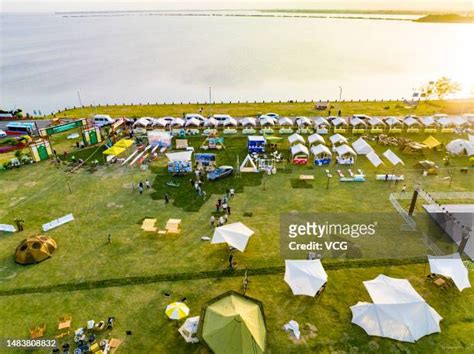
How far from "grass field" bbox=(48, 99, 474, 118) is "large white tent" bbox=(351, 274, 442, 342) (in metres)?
40.4

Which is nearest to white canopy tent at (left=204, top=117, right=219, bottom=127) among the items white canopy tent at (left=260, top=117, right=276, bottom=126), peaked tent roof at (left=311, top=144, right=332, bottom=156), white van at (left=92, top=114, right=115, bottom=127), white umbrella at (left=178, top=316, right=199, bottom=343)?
white canopy tent at (left=260, top=117, right=276, bottom=126)

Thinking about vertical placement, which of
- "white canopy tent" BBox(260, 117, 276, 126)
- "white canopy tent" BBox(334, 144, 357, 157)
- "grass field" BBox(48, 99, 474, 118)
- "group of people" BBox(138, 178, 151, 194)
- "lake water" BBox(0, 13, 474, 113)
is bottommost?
"lake water" BBox(0, 13, 474, 113)

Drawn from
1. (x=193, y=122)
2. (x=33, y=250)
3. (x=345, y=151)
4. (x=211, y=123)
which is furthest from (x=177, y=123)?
(x=33, y=250)

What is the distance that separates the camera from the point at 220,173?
33.2m

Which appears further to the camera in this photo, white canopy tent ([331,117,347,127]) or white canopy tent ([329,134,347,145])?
white canopy tent ([331,117,347,127])

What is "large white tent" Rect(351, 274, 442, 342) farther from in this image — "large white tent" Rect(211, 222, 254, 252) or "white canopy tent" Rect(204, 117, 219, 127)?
"white canopy tent" Rect(204, 117, 219, 127)

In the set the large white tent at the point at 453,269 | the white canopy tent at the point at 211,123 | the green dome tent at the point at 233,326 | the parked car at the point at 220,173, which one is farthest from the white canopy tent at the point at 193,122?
the large white tent at the point at 453,269

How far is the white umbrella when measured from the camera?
16.9 meters

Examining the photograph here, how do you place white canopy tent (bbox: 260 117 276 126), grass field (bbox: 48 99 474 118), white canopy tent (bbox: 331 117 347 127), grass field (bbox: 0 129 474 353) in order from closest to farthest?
1. grass field (bbox: 0 129 474 353)
2. white canopy tent (bbox: 331 117 347 127)
3. white canopy tent (bbox: 260 117 276 126)
4. grass field (bbox: 48 99 474 118)

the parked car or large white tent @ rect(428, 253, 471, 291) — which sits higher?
large white tent @ rect(428, 253, 471, 291)

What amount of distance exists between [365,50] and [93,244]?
157 meters

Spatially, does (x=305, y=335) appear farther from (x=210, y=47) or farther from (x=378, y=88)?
(x=210, y=47)

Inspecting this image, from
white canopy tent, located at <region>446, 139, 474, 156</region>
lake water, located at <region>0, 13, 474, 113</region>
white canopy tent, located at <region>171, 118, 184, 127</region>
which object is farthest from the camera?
lake water, located at <region>0, 13, 474, 113</region>

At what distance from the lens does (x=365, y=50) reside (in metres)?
151
